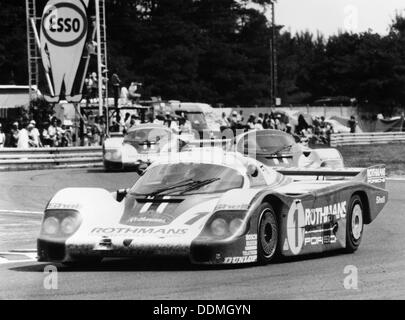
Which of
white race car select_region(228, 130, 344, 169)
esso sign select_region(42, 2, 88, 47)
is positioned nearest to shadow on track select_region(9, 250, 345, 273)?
white race car select_region(228, 130, 344, 169)

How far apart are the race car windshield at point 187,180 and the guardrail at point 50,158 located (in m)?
18.3

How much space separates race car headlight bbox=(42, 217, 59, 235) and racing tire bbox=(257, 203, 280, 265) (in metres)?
1.87

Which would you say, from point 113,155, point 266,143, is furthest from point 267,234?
point 113,155

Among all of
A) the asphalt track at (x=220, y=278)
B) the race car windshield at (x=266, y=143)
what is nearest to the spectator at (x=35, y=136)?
the race car windshield at (x=266, y=143)

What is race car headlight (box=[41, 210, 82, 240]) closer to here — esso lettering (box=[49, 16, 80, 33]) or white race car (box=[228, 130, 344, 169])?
white race car (box=[228, 130, 344, 169])

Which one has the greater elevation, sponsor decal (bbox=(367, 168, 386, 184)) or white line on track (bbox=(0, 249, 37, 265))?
sponsor decal (bbox=(367, 168, 386, 184))

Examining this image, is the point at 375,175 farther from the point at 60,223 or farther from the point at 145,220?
the point at 60,223

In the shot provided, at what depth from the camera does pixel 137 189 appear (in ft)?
34.8

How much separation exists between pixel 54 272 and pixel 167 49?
2358 inches

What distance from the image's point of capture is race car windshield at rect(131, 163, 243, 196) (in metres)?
10.4

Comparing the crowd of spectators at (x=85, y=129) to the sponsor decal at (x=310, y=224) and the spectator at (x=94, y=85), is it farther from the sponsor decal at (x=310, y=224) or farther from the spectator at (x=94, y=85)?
the sponsor decal at (x=310, y=224)

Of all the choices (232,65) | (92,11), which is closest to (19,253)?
(92,11)

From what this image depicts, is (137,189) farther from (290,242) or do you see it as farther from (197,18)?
(197,18)
